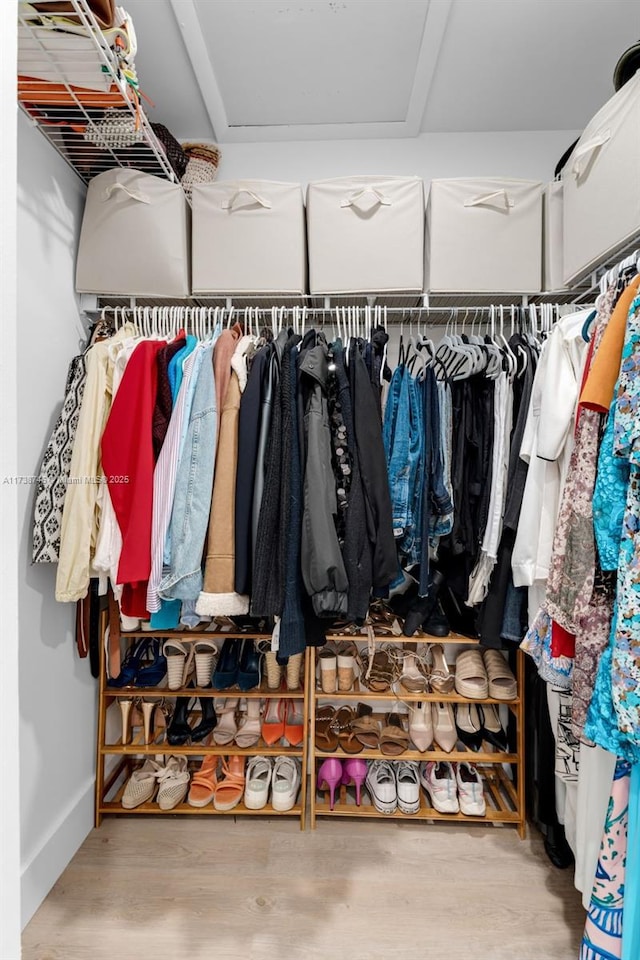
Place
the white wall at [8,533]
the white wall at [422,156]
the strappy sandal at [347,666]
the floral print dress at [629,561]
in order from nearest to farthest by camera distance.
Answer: the white wall at [8,533] < the floral print dress at [629,561] < the strappy sandal at [347,666] < the white wall at [422,156]

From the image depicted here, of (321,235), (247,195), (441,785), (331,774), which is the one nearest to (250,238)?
(247,195)

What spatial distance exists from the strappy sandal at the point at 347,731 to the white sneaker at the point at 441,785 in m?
0.29

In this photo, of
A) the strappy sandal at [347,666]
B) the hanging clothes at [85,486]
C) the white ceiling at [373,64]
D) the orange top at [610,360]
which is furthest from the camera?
the strappy sandal at [347,666]

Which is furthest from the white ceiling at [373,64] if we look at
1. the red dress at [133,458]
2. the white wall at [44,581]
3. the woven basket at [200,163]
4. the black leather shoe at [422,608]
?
the black leather shoe at [422,608]

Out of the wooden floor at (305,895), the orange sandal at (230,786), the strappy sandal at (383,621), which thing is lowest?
the wooden floor at (305,895)

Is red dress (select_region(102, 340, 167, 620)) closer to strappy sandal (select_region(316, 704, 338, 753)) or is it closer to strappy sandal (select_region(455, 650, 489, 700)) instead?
strappy sandal (select_region(316, 704, 338, 753))

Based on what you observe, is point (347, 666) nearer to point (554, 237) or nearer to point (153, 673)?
point (153, 673)

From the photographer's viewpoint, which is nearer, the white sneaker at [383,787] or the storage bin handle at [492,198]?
the storage bin handle at [492,198]

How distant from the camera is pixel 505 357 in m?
1.45

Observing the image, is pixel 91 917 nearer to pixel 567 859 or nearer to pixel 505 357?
pixel 567 859

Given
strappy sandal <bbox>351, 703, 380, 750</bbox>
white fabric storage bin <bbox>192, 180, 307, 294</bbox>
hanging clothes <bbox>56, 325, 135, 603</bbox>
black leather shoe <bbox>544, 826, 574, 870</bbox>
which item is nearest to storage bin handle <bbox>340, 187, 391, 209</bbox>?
white fabric storage bin <bbox>192, 180, 307, 294</bbox>

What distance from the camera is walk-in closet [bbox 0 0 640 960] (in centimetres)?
116

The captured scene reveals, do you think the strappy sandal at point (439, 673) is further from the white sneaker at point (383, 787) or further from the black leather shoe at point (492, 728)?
the white sneaker at point (383, 787)

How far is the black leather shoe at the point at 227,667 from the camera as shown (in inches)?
67.9
